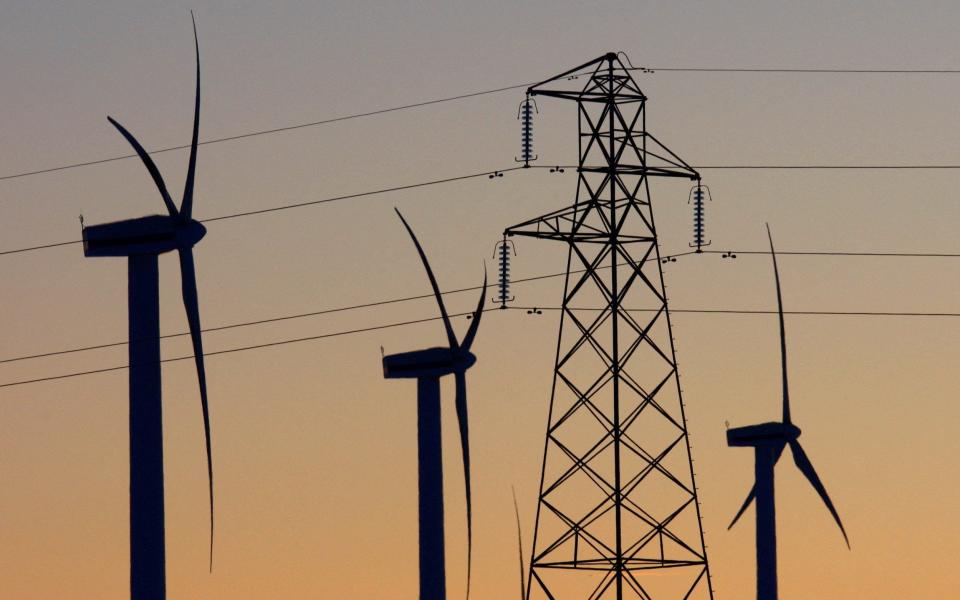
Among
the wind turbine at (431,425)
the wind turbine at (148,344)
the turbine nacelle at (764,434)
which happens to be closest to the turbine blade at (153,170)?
the wind turbine at (148,344)

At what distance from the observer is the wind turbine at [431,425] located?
12725 cm

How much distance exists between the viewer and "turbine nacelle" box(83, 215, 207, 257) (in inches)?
4067

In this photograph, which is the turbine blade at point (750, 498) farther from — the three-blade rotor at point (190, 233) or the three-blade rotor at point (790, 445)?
the three-blade rotor at point (190, 233)

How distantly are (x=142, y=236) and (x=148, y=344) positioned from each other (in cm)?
538

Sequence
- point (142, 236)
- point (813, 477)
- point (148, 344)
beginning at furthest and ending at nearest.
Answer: point (813, 477)
point (142, 236)
point (148, 344)

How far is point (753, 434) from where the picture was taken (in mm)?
141750

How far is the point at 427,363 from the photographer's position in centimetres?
13000

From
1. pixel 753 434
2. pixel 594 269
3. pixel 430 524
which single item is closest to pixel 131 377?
pixel 594 269

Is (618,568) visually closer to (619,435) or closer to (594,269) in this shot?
(619,435)

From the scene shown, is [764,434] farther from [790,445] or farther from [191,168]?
[191,168]

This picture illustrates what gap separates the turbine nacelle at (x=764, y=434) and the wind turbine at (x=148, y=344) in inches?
1785

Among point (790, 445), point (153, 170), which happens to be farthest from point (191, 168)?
point (790, 445)

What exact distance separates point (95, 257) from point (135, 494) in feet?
35.1

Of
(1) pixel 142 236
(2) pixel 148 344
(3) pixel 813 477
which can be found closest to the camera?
(2) pixel 148 344
